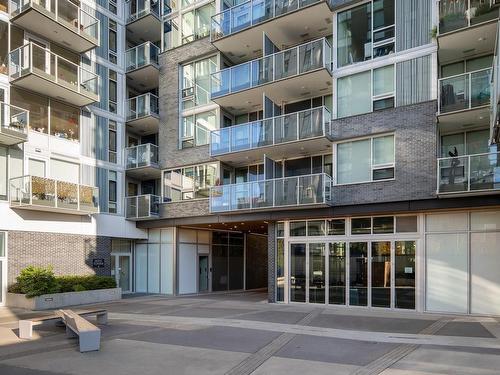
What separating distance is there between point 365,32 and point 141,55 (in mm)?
12367

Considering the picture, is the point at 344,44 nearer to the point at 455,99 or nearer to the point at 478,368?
the point at 455,99

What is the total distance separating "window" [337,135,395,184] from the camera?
15.8 metres

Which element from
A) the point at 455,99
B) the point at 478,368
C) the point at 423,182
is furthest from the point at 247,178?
the point at 478,368

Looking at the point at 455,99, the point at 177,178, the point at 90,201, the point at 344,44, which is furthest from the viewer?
the point at 177,178

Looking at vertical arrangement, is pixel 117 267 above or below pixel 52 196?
below

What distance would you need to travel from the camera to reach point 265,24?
1842cm

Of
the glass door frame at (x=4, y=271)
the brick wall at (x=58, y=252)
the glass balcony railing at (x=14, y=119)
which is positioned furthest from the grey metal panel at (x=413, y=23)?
the glass door frame at (x=4, y=271)

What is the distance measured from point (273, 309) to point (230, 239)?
1036cm

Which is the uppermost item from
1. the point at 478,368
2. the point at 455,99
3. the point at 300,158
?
the point at 455,99

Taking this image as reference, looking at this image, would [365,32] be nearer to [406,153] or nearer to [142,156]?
[406,153]

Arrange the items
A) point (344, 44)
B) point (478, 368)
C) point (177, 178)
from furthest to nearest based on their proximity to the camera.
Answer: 1. point (177, 178)
2. point (344, 44)
3. point (478, 368)

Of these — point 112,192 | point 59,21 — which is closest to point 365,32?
point 59,21

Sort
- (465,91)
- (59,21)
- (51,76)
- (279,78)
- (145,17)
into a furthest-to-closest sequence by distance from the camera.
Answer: (145,17), (59,21), (51,76), (279,78), (465,91)

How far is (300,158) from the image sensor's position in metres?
19.1
